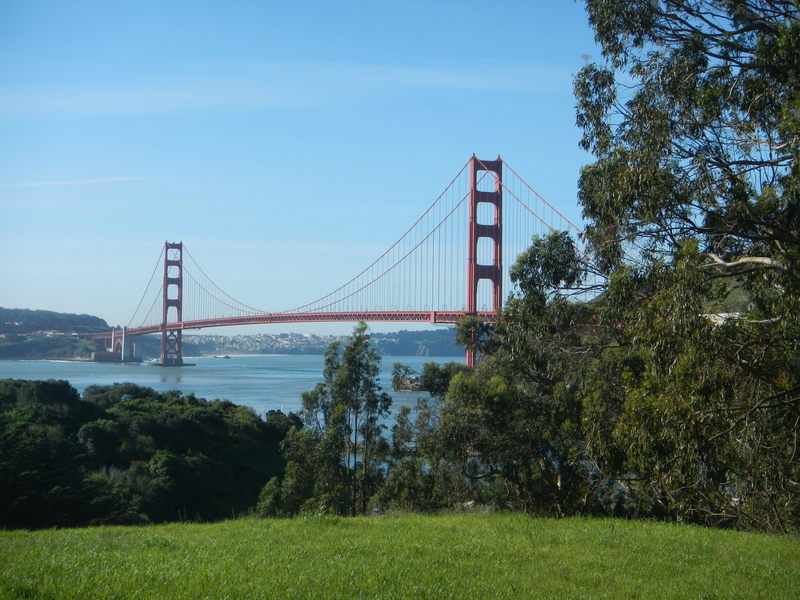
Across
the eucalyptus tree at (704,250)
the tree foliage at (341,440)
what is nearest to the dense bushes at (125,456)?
the tree foliage at (341,440)

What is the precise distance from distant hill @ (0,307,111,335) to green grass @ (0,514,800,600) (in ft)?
60.8

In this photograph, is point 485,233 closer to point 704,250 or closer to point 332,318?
point 332,318

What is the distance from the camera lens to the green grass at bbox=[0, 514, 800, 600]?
408 cm

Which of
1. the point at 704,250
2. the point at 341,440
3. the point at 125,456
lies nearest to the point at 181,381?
the point at 125,456

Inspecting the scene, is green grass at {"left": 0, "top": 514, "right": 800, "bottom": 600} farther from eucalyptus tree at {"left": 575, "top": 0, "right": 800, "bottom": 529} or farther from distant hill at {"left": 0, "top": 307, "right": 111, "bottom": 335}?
distant hill at {"left": 0, "top": 307, "right": 111, "bottom": 335}

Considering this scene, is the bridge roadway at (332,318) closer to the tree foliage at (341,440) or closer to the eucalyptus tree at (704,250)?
the tree foliage at (341,440)

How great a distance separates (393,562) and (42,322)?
30290 mm

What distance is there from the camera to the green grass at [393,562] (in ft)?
13.4

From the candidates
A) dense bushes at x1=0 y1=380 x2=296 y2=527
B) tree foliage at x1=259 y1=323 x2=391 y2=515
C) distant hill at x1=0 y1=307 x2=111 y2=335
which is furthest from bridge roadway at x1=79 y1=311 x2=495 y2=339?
dense bushes at x1=0 y1=380 x2=296 y2=527

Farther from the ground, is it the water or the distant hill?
the distant hill

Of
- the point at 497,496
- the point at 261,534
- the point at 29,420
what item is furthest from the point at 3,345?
the point at 261,534

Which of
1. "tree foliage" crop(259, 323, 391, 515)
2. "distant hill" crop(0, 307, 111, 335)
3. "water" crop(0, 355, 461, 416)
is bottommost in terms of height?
"water" crop(0, 355, 461, 416)

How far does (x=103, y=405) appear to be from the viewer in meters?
21.2

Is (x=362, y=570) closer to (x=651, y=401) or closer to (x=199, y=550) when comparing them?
(x=199, y=550)
